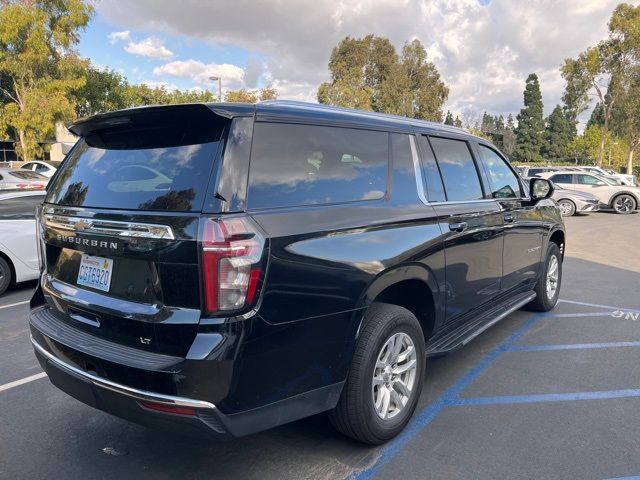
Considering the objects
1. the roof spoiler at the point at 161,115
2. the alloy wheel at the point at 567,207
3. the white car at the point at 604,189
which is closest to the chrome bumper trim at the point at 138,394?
the roof spoiler at the point at 161,115

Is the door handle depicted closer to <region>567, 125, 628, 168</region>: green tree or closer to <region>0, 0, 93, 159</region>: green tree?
<region>0, 0, 93, 159</region>: green tree

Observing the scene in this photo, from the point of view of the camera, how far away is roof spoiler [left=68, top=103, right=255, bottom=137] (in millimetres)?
2465

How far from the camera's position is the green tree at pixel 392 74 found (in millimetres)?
44438

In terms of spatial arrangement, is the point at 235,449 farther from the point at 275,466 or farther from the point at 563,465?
the point at 563,465

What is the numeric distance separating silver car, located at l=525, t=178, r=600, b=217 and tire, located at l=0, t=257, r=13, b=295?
682 inches

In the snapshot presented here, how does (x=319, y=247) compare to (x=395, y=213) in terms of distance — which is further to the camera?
(x=395, y=213)

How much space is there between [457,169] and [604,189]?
18626 millimetres

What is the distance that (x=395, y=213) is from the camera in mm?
3176

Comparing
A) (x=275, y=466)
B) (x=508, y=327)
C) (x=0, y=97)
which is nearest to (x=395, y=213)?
(x=275, y=466)

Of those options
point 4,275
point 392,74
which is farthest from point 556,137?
point 4,275

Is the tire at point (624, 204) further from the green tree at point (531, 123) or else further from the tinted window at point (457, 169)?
the green tree at point (531, 123)

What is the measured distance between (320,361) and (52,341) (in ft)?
4.93

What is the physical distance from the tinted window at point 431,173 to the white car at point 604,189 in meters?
17.7

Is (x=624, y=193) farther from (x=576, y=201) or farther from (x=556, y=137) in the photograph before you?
(x=556, y=137)
